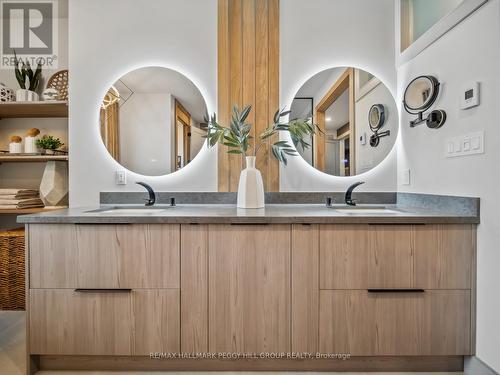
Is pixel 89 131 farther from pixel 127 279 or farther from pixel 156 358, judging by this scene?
pixel 156 358

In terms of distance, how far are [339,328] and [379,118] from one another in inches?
55.2

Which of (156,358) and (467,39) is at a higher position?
(467,39)

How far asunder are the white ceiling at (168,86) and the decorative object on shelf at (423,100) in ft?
4.44

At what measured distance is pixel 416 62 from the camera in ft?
5.99

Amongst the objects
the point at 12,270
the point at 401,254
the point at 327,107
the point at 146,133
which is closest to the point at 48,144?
the point at 146,133

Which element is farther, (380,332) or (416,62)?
(416,62)

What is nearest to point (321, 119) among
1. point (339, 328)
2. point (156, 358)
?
point (339, 328)

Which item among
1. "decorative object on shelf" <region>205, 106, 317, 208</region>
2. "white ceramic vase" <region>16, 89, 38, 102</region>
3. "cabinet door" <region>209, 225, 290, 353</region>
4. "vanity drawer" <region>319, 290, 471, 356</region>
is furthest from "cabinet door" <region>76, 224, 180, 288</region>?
"white ceramic vase" <region>16, 89, 38, 102</region>

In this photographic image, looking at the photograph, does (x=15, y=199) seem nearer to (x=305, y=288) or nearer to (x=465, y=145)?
(x=305, y=288)

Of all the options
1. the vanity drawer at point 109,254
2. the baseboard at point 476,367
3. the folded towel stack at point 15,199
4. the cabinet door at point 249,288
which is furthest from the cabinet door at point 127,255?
the baseboard at point 476,367

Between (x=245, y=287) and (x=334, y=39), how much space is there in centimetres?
177

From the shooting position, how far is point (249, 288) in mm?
1428

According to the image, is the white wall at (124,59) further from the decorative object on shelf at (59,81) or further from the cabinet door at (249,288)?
the cabinet door at (249,288)

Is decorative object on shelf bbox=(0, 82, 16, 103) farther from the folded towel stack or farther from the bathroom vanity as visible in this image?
the bathroom vanity
